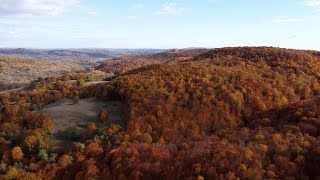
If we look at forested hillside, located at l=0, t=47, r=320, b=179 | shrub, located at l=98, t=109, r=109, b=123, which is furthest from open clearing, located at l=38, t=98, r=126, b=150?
forested hillside, located at l=0, t=47, r=320, b=179

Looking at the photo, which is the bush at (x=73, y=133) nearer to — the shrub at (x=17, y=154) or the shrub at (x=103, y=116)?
the shrub at (x=103, y=116)

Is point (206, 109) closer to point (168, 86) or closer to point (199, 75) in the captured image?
point (168, 86)

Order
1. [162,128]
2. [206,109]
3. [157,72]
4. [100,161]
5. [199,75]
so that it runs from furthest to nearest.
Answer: [157,72]
[199,75]
[206,109]
[162,128]
[100,161]

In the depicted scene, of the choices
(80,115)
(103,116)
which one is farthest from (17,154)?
(103,116)

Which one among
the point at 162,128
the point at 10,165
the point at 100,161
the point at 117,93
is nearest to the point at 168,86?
the point at 117,93

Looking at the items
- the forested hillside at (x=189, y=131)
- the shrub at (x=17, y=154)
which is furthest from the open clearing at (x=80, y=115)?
the shrub at (x=17, y=154)

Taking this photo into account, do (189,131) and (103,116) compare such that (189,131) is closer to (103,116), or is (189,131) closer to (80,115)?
(103,116)
